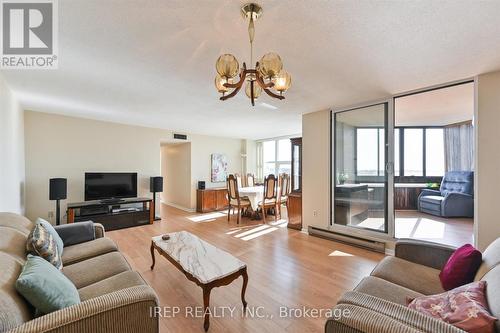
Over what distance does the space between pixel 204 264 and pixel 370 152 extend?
10.3 ft

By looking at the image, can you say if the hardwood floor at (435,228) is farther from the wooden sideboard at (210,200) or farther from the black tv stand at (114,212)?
the black tv stand at (114,212)

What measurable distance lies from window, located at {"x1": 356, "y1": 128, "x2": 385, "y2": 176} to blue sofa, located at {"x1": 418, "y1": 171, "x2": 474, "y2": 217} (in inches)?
119

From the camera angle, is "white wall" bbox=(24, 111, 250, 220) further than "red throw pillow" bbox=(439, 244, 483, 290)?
Yes

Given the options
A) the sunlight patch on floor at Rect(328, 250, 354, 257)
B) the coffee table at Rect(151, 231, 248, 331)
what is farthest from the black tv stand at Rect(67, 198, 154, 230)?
the sunlight patch on floor at Rect(328, 250, 354, 257)

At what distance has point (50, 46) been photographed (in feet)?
6.52

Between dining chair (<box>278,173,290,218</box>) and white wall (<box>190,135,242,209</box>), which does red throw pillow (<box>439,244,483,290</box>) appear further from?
white wall (<box>190,135,242,209</box>)

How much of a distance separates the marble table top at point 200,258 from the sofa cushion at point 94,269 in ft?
1.54

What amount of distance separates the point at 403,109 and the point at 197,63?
446 cm

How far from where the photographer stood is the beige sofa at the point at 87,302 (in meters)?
0.99

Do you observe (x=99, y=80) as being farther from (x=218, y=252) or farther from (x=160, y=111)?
(x=218, y=252)

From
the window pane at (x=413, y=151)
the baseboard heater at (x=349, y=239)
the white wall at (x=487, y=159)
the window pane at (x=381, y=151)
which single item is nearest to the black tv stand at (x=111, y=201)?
the baseboard heater at (x=349, y=239)

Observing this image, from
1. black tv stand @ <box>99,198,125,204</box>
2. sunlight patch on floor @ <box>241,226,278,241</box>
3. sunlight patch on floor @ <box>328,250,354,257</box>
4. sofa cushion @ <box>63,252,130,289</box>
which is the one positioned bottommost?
sunlight patch on floor @ <box>241,226,278,241</box>

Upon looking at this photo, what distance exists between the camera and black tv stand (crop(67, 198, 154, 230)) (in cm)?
443

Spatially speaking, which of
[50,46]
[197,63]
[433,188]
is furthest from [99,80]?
[433,188]
